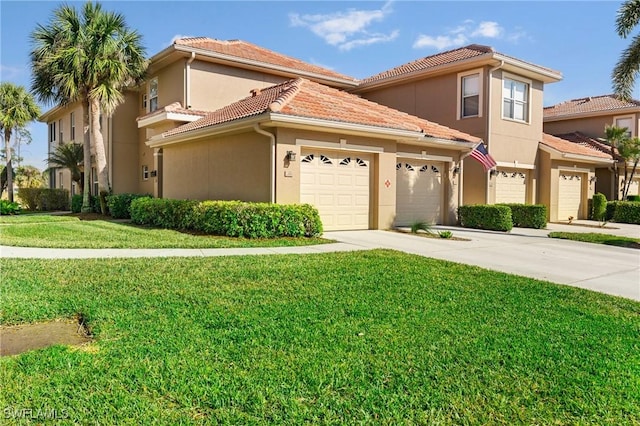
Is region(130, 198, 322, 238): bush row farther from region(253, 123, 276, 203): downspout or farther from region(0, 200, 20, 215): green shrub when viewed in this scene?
region(0, 200, 20, 215): green shrub

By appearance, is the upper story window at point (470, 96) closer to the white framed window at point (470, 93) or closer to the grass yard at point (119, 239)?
the white framed window at point (470, 93)

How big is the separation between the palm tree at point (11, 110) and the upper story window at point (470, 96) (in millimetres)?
27410

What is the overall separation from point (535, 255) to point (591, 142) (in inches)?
774

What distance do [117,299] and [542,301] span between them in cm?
536

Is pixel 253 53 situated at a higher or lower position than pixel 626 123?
higher

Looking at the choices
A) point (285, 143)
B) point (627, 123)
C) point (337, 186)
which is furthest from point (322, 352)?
point (627, 123)

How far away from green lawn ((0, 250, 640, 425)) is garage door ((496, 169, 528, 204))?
43.5 ft

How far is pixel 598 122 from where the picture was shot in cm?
2733

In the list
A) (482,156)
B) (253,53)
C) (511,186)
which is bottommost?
(511,186)

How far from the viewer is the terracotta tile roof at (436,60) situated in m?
17.8

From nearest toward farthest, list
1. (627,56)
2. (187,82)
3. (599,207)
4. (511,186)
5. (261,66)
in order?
(627,56), (187,82), (261,66), (511,186), (599,207)

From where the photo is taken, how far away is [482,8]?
43.1 ft

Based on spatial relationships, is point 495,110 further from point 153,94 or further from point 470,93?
point 153,94

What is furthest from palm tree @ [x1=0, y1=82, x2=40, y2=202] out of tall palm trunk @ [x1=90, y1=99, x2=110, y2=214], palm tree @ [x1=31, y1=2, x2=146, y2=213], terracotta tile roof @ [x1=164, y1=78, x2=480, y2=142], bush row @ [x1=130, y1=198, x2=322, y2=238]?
bush row @ [x1=130, y1=198, x2=322, y2=238]
